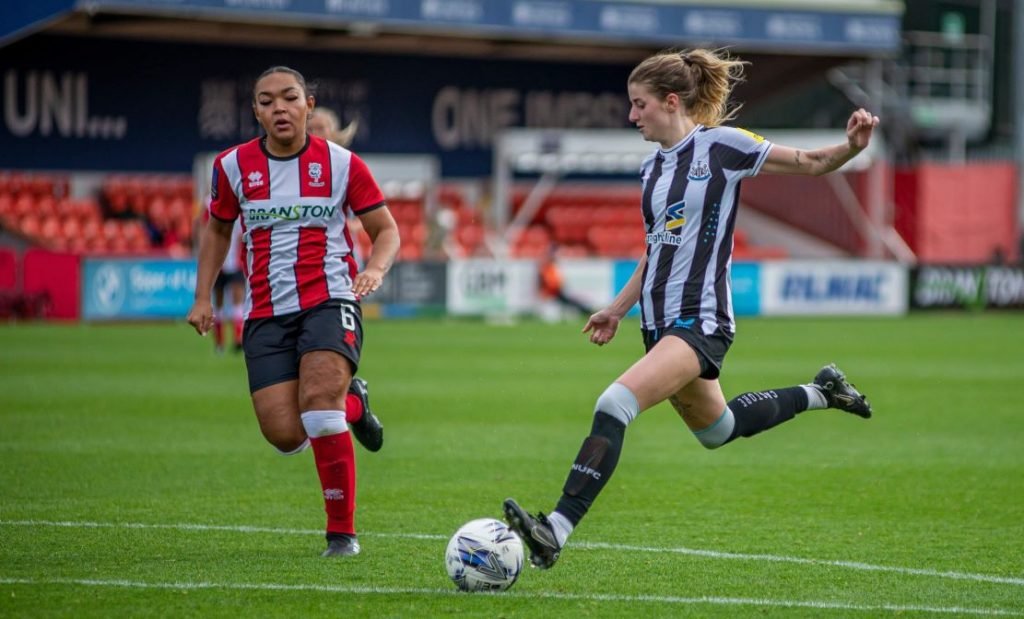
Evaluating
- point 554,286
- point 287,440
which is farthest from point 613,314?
point 554,286

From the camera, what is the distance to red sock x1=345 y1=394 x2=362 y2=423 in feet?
24.4

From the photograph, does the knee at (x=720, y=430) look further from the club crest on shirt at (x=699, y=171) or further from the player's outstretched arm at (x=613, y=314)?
the club crest on shirt at (x=699, y=171)

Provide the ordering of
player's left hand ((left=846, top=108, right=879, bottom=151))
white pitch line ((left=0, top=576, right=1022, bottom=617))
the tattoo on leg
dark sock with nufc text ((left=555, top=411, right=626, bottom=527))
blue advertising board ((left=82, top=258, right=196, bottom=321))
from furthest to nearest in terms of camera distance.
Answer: blue advertising board ((left=82, top=258, right=196, bottom=321)) < the tattoo on leg < player's left hand ((left=846, top=108, right=879, bottom=151)) < dark sock with nufc text ((left=555, top=411, right=626, bottom=527)) < white pitch line ((left=0, top=576, right=1022, bottom=617))

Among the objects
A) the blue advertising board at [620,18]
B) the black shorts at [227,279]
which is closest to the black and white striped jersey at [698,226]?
the black shorts at [227,279]

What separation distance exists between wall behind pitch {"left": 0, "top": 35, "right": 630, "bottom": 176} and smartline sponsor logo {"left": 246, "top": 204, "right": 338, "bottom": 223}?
24.4 metres

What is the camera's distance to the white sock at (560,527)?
581cm

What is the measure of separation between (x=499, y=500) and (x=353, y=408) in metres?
1.45

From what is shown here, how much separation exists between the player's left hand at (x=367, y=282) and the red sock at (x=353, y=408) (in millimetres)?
850

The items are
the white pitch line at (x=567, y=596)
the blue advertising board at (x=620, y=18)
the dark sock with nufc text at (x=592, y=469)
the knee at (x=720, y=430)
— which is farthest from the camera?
the blue advertising board at (x=620, y=18)

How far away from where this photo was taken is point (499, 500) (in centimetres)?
861

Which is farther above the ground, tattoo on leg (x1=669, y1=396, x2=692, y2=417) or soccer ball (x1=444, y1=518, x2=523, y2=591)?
tattoo on leg (x1=669, y1=396, x2=692, y2=417)

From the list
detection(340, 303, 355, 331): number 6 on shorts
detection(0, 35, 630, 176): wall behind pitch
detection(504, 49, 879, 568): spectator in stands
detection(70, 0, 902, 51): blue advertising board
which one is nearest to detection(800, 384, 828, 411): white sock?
detection(504, 49, 879, 568): spectator in stands

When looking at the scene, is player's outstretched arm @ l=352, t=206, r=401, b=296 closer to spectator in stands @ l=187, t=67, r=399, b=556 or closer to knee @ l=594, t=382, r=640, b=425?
spectator in stands @ l=187, t=67, r=399, b=556

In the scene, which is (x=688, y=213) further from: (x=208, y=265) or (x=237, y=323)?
(x=237, y=323)
